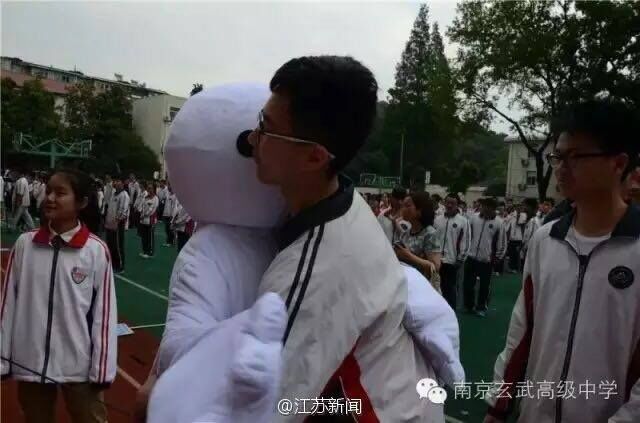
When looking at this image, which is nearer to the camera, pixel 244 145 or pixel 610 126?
pixel 244 145

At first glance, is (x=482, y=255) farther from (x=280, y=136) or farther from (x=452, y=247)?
(x=280, y=136)

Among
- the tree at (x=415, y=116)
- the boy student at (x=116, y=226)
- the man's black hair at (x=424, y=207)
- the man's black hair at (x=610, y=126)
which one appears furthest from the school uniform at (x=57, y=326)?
the tree at (x=415, y=116)

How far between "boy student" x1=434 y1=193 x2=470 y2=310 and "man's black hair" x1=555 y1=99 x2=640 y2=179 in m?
5.57

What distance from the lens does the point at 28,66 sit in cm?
6206

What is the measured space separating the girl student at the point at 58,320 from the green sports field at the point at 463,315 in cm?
191

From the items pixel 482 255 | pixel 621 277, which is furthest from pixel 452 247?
pixel 621 277

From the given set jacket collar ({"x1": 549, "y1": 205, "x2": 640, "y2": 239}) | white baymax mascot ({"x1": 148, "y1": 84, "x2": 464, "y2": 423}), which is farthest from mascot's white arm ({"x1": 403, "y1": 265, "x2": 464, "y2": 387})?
jacket collar ({"x1": 549, "y1": 205, "x2": 640, "y2": 239})

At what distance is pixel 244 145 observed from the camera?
133cm

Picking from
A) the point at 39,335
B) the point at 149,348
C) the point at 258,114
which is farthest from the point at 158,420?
the point at 149,348

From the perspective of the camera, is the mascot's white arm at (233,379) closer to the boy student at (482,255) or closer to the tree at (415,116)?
the boy student at (482,255)

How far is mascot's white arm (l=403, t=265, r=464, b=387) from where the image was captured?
129 cm

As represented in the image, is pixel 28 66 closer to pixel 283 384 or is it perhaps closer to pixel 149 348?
pixel 149 348

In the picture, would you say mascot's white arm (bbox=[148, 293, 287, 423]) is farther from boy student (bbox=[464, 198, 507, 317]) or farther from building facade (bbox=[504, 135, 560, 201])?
building facade (bbox=[504, 135, 560, 201])

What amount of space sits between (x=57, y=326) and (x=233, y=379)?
2.01 meters
